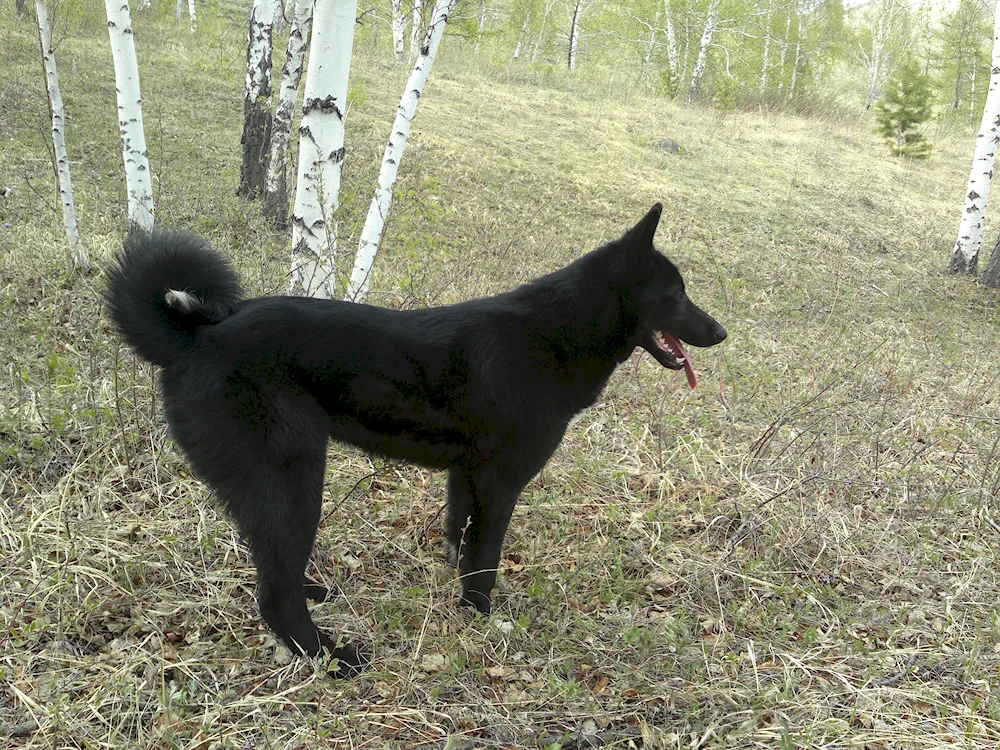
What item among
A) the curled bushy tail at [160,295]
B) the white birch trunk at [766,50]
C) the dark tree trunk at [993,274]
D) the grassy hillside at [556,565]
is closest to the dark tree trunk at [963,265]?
the dark tree trunk at [993,274]

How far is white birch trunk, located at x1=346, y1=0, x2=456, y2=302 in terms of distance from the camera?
15.7ft

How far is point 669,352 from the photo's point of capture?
3.04m

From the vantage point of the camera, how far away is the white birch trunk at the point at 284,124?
299 inches

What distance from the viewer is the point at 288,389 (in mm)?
2375

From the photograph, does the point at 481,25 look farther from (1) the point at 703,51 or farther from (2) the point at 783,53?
(2) the point at 783,53

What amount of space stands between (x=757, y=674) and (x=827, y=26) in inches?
1346

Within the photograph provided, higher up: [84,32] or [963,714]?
[84,32]

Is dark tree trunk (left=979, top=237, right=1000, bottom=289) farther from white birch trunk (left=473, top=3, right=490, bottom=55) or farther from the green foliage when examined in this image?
the green foliage

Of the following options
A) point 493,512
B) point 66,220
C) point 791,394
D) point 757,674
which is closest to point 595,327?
point 493,512

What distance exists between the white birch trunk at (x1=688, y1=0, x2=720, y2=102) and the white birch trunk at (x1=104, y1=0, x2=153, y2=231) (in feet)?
56.8

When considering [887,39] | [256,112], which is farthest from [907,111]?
[887,39]

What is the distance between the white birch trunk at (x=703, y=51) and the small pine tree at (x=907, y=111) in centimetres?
512

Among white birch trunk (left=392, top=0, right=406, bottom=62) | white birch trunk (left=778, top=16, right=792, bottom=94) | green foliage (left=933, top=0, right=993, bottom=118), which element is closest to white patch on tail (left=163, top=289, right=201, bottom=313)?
white birch trunk (left=392, top=0, right=406, bottom=62)

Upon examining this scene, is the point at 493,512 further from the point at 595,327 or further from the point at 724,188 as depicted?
the point at 724,188
